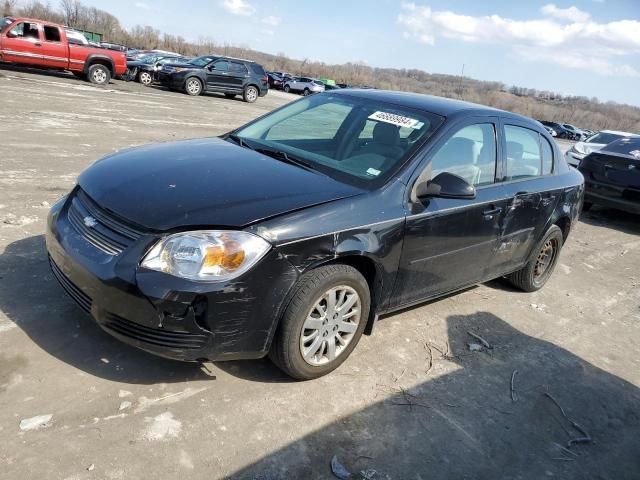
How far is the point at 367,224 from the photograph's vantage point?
3.16 m

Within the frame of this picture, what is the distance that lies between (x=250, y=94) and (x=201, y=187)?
21.4 meters

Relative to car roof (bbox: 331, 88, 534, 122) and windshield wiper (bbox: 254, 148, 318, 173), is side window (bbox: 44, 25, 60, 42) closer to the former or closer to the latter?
car roof (bbox: 331, 88, 534, 122)

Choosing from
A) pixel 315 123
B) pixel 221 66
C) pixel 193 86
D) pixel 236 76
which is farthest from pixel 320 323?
pixel 236 76

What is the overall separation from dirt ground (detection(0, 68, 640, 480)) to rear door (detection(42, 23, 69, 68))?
16124mm

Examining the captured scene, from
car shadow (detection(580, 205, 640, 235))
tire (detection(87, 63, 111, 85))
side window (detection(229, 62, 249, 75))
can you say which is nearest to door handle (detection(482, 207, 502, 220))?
car shadow (detection(580, 205, 640, 235))

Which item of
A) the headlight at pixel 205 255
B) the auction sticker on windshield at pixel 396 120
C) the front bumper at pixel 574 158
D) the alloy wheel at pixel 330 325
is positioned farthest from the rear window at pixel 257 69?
the headlight at pixel 205 255

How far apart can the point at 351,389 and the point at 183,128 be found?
33.7 ft

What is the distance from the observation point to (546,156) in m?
4.98

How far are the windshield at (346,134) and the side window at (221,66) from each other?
61.9ft

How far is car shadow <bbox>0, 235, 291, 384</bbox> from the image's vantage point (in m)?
3.08

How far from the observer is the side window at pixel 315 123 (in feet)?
13.7

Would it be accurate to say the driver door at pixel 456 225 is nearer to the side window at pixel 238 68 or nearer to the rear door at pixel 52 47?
the rear door at pixel 52 47

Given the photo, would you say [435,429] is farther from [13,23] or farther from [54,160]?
[13,23]

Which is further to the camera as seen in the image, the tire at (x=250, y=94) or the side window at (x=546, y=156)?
the tire at (x=250, y=94)
